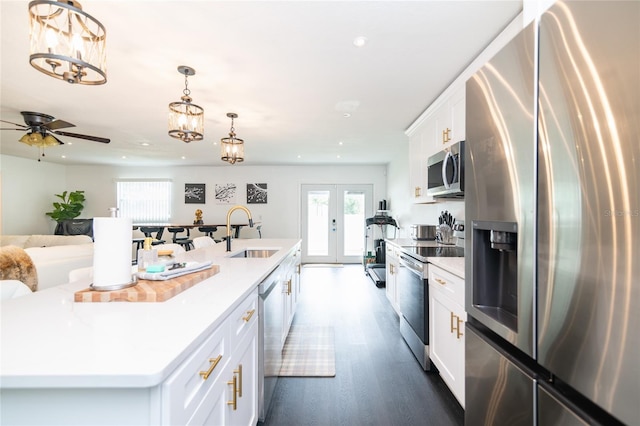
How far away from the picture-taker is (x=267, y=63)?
2270mm

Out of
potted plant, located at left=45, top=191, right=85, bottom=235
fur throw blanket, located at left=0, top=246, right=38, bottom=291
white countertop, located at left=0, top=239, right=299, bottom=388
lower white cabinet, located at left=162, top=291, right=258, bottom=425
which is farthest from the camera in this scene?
potted plant, located at left=45, top=191, right=85, bottom=235

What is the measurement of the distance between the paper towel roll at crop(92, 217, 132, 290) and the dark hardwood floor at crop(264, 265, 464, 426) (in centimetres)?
121

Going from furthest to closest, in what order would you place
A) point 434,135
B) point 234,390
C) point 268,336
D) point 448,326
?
point 434,135 < point 448,326 < point 268,336 < point 234,390

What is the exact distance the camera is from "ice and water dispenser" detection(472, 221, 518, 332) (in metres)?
1.19

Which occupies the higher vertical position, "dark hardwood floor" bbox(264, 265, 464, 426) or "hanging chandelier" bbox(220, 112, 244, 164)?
"hanging chandelier" bbox(220, 112, 244, 164)

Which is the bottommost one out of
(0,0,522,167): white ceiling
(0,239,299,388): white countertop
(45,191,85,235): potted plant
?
(0,239,299,388): white countertop

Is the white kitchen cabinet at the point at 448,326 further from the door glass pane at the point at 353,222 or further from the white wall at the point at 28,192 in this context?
the white wall at the point at 28,192

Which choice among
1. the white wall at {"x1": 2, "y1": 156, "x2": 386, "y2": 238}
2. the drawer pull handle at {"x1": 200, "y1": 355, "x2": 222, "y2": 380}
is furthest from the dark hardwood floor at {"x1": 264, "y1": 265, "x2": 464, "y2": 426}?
the white wall at {"x1": 2, "y1": 156, "x2": 386, "y2": 238}

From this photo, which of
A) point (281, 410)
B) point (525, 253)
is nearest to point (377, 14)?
point (525, 253)

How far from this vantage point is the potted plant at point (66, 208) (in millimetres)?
6602

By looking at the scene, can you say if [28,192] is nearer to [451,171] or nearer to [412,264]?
[412,264]

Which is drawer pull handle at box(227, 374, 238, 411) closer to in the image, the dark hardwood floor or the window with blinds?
the dark hardwood floor

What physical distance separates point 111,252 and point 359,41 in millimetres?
1886

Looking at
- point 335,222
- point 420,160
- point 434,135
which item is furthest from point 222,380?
point 335,222
